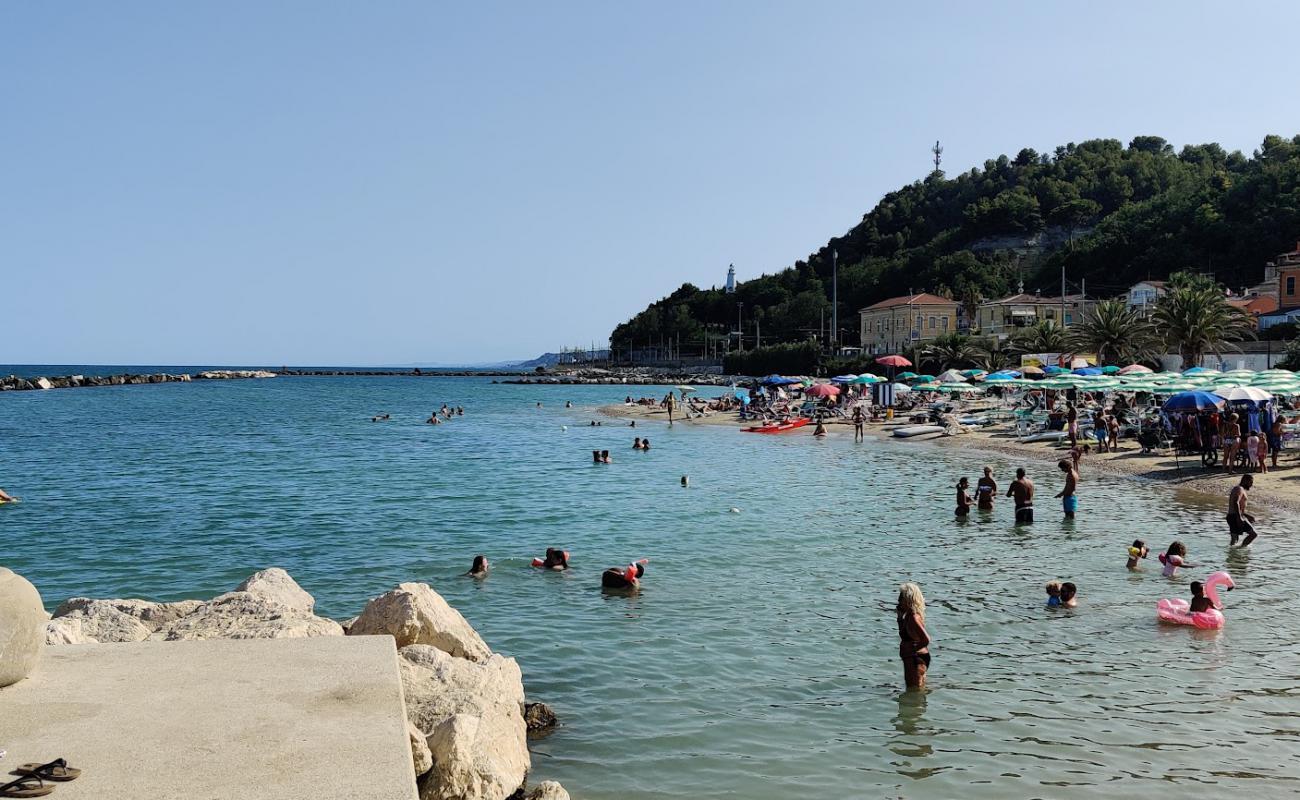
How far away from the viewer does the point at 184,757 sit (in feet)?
17.4

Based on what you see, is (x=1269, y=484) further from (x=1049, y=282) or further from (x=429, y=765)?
(x=1049, y=282)

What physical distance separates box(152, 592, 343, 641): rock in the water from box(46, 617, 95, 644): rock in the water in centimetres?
59

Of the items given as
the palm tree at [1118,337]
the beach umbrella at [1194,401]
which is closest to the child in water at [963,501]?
the beach umbrella at [1194,401]

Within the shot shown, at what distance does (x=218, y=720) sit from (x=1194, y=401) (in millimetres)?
24882

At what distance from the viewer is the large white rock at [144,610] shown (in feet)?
32.4

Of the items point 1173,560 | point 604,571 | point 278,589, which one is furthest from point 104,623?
point 1173,560

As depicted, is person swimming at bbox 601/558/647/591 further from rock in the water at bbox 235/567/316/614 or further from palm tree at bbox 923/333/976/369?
palm tree at bbox 923/333/976/369

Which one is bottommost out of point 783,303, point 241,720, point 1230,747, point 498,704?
point 1230,747

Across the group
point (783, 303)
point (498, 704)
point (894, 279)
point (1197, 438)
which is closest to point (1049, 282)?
point (894, 279)

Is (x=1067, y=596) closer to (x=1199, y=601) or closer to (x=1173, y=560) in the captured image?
(x=1199, y=601)

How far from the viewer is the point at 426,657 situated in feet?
28.0

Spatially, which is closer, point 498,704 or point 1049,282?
point 498,704

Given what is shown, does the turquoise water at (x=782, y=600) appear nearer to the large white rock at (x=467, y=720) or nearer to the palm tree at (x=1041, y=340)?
the large white rock at (x=467, y=720)

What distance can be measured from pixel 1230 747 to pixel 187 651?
865cm
